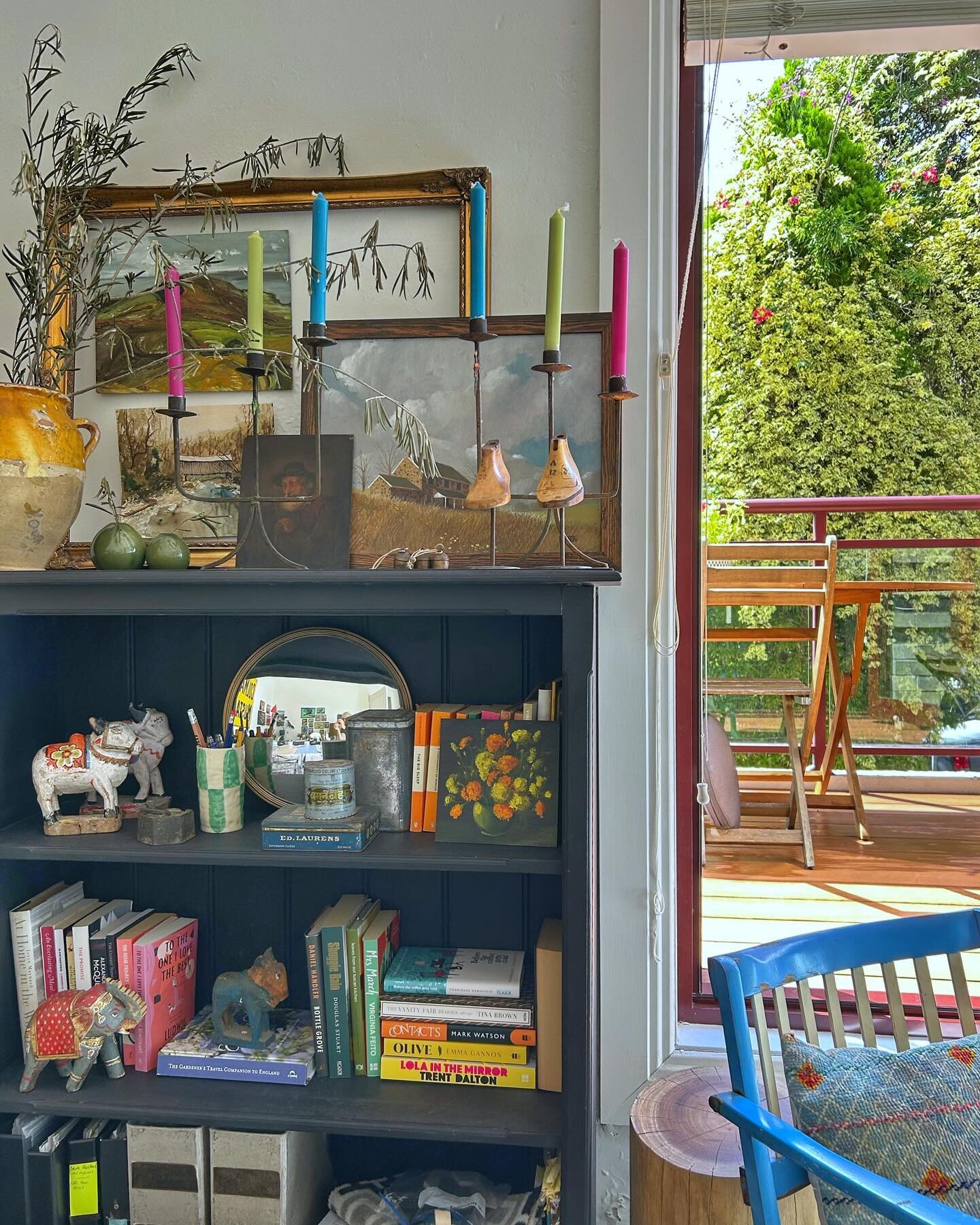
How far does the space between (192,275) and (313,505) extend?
43 centimetres

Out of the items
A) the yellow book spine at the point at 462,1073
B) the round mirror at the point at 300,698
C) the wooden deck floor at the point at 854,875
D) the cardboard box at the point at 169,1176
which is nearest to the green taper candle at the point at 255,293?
the round mirror at the point at 300,698

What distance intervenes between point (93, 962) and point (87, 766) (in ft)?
1.06

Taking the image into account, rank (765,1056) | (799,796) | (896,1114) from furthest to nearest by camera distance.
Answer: (799,796) < (765,1056) < (896,1114)

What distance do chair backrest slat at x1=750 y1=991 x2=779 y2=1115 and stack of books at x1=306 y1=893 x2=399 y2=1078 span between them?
1.95ft

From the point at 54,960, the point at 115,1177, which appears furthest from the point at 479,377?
the point at 115,1177

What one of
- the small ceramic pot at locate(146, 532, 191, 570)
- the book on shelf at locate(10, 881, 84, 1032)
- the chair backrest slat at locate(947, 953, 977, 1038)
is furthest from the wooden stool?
the small ceramic pot at locate(146, 532, 191, 570)

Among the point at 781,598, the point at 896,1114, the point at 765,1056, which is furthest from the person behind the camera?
the point at 781,598

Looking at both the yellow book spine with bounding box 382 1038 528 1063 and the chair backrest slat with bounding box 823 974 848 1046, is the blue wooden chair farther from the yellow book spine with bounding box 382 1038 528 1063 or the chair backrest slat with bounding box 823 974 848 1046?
the yellow book spine with bounding box 382 1038 528 1063

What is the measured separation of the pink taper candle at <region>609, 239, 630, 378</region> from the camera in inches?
54.4

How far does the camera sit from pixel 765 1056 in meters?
1.21

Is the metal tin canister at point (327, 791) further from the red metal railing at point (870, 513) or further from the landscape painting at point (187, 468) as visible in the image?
the red metal railing at point (870, 513)

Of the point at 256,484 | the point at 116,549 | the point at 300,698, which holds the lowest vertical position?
the point at 300,698

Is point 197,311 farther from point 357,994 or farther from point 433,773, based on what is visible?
point 357,994

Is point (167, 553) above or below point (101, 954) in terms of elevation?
above
